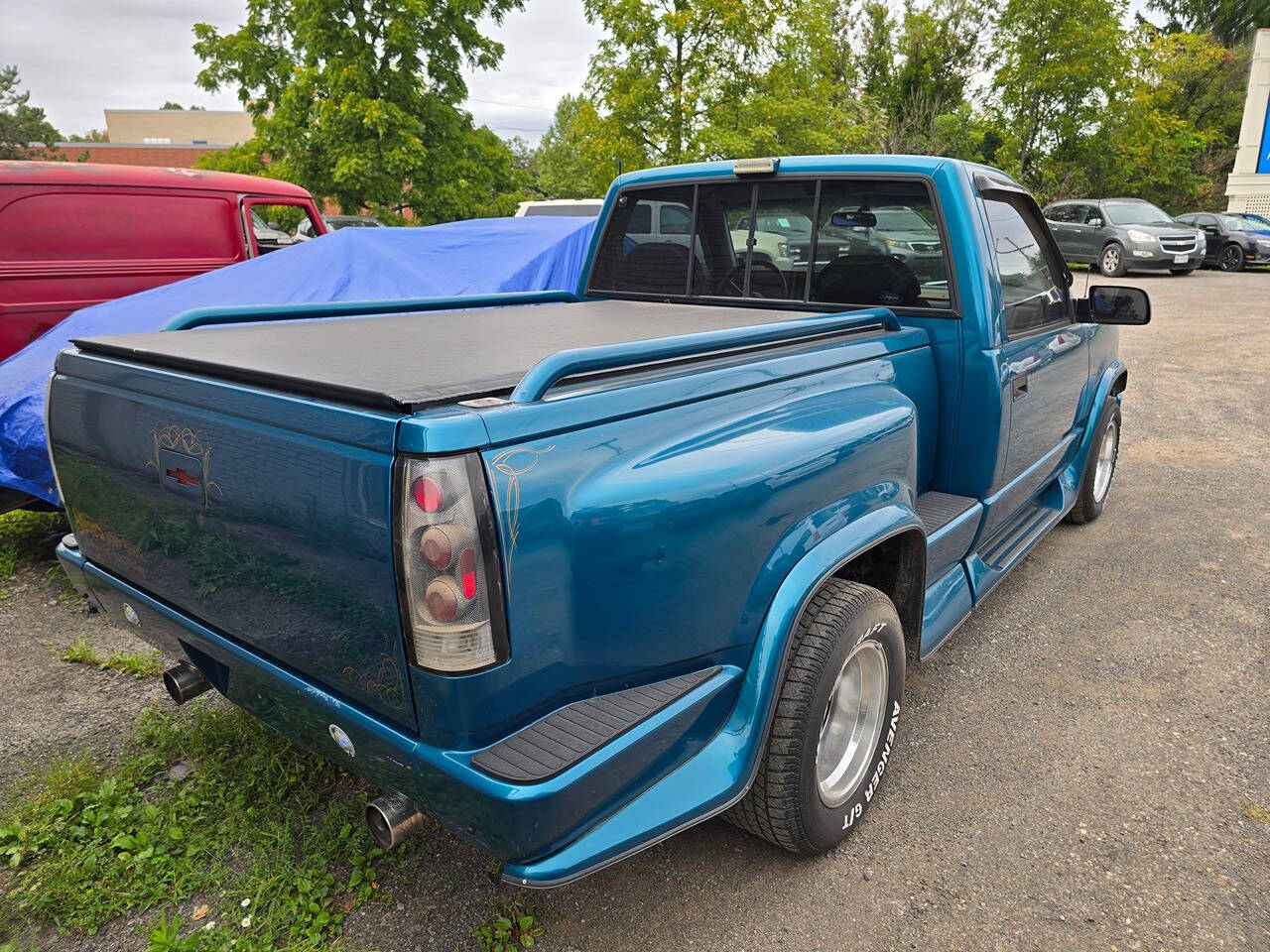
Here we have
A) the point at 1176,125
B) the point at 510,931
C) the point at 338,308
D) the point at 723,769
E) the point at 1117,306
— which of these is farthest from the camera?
the point at 1176,125

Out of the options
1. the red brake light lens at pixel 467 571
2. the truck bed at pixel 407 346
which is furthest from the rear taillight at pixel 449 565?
the truck bed at pixel 407 346

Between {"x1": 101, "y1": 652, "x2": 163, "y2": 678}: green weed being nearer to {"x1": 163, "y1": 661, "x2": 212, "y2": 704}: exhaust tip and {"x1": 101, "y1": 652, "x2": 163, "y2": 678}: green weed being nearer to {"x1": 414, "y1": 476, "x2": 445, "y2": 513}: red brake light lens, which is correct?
{"x1": 163, "y1": 661, "x2": 212, "y2": 704}: exhaust tip

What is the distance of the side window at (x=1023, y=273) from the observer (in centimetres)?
345

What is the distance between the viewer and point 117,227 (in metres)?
6.44

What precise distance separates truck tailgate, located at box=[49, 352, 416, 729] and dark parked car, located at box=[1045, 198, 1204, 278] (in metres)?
20.4

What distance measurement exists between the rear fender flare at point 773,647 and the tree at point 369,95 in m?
16.5

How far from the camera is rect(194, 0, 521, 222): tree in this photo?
1658 cm

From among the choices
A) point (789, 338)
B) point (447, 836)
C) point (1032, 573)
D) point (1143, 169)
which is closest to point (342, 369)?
point (789, 338)

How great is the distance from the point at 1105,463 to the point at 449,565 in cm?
507

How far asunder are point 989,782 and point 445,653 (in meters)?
2.11

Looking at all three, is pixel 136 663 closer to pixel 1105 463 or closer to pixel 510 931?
pixel 510 931

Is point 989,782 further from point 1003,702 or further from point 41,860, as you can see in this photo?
point 41,860

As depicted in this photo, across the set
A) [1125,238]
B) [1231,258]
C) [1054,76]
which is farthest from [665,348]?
[1054,76]

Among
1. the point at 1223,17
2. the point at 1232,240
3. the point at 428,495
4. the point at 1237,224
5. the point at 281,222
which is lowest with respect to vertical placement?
the point at 1232,240
